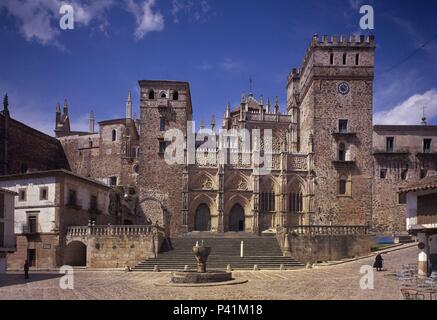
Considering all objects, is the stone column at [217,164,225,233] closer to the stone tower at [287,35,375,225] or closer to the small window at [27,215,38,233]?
the stone tower at [287,35,375,225]

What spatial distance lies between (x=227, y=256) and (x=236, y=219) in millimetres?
14022

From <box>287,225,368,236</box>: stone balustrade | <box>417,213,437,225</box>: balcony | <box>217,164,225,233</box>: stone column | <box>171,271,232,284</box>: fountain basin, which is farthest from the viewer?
<box>217,164,225,233</box>: stone column

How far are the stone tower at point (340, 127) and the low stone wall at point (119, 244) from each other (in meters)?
18.8

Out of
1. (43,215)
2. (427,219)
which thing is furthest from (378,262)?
(43,215)

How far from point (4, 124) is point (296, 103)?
3262 cm

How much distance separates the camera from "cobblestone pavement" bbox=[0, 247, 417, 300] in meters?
19.0

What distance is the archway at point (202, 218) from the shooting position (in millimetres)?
48322

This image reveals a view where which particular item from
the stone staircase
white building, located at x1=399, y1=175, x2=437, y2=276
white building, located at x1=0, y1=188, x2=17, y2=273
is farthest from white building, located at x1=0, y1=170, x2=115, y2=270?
white building, located at x1=399, y1=175, x2=437, y2=276

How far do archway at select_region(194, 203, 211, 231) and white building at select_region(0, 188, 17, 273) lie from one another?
1994 cm

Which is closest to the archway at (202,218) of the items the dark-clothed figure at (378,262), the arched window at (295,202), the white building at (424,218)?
the arched window at (295,202)

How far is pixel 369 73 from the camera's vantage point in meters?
49.1

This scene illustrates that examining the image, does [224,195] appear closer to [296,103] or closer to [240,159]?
[240,159]

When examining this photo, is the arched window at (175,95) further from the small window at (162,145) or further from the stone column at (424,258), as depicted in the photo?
the stone column at (424,258)
